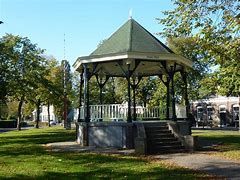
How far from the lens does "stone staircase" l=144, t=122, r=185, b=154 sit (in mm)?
17781

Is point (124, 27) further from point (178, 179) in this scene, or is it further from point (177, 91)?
point (177, 91)

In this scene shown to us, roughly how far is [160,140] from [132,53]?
4647 mm

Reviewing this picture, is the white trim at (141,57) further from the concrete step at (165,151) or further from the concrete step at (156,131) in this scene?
the concrete step at (165,151)

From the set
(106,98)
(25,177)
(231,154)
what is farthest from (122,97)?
(25,177)

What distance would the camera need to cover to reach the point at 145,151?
16875 mm

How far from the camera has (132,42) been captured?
21.0 metres

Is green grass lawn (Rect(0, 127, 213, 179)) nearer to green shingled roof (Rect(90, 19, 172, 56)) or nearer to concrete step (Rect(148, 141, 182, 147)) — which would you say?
concrete step (Rect(148, 141, 182, 147))

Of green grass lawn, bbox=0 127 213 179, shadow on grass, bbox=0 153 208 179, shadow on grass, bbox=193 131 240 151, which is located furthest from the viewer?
shadow on grass, bbox=193 131 240 151

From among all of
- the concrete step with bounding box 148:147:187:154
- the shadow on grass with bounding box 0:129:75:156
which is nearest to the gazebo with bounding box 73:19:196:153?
the concrete step with bounding box 148:147:187:154

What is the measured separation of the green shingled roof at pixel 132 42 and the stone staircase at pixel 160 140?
4.03 m

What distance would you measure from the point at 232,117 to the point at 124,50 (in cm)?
5052

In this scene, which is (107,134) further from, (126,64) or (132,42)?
(132,42)

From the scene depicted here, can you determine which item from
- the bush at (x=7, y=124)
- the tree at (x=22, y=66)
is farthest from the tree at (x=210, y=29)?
the bush at (x=7, y=124)

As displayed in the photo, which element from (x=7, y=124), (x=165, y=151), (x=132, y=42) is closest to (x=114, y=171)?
(x=165, y=151)
